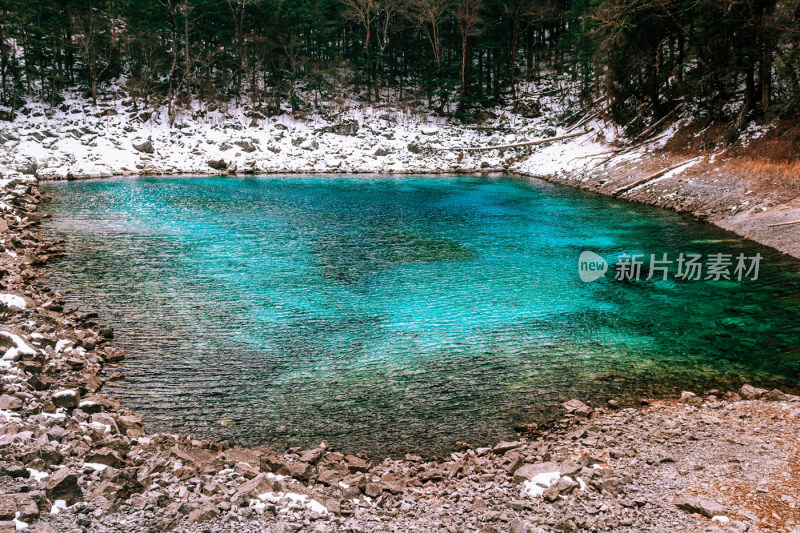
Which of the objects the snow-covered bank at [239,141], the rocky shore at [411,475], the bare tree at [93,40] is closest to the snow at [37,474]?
the rocky shore at [411,475]

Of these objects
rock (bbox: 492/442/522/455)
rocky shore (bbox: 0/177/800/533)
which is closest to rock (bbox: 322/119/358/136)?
rocky shore (bbox: 0/177/800/533)

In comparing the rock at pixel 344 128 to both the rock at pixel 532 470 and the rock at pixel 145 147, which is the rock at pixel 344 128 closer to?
the rock at pixel 145 147

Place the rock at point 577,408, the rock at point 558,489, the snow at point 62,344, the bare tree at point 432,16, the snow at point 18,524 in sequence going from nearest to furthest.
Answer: the snow at point 18,524 < the rock at point 558,489 < the rock at point 577,408 < the snow at point 62,344 < the bare tree at point 432,16

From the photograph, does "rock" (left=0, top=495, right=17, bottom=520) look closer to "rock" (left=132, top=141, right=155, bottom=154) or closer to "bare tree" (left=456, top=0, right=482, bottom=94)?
"rock" (left=132, top=141, right=155, bottom=154)

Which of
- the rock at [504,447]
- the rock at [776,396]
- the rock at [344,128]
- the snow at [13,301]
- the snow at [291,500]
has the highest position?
the rock at [344,128]

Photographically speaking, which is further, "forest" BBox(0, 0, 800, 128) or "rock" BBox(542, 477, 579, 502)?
"forest" BBox(0, 0, 800, 128)

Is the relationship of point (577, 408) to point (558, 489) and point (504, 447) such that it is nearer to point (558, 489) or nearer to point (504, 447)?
point (504, 447)

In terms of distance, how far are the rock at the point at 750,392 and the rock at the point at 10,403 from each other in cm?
910

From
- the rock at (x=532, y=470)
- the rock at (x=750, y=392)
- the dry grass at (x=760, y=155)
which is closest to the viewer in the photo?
the rock at (x=532, y=470)

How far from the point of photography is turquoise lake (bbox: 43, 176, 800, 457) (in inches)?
281

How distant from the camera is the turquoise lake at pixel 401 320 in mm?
7125

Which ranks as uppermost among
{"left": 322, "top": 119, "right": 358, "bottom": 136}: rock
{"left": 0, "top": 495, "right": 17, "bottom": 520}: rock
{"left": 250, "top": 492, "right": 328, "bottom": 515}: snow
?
{"left": 322, "top": 119, "right": 358, "bottom": 136}: rock

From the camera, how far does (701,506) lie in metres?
4.47

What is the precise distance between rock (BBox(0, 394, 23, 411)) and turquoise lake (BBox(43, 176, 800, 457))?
146 cm
